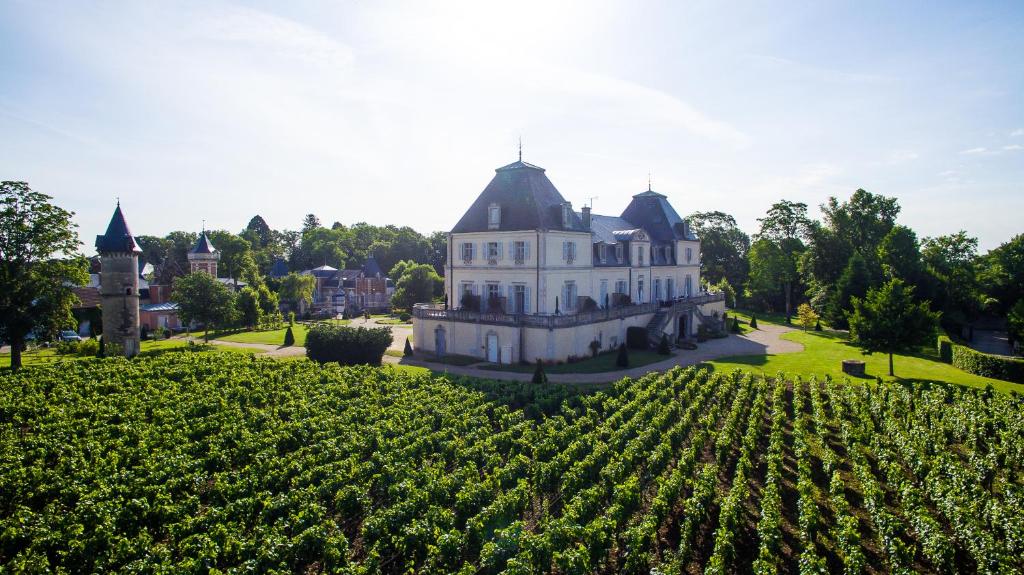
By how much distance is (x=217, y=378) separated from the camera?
97.1 ft

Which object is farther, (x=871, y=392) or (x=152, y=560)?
(x=871, y=392)

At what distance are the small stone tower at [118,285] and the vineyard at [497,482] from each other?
15892 millimetres

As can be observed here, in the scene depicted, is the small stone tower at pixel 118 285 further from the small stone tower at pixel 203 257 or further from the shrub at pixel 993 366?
the shrub at pixel 993 366

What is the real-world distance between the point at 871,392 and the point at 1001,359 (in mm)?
12907

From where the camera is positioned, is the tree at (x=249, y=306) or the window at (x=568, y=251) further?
the tree at (x=249, y=306)

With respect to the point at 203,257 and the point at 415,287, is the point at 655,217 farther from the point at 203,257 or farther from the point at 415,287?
the point at 203,257

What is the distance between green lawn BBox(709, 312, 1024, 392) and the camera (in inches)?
1291

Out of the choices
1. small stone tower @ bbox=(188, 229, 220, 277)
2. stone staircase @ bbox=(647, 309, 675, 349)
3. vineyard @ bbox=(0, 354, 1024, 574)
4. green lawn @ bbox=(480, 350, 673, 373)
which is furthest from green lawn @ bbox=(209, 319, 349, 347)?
stone staircase @ bbox=(647, 309, 675, 349)

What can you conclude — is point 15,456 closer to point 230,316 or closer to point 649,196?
point 230,316

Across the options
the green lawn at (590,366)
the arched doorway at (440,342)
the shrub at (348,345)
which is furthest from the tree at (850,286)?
the shrub at (348,345)

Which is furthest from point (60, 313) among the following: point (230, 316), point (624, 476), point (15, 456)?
point (624, 476)

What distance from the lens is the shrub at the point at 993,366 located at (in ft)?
107

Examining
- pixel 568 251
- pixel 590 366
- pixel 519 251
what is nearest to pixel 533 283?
pixel 519 251

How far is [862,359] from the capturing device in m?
39.7
